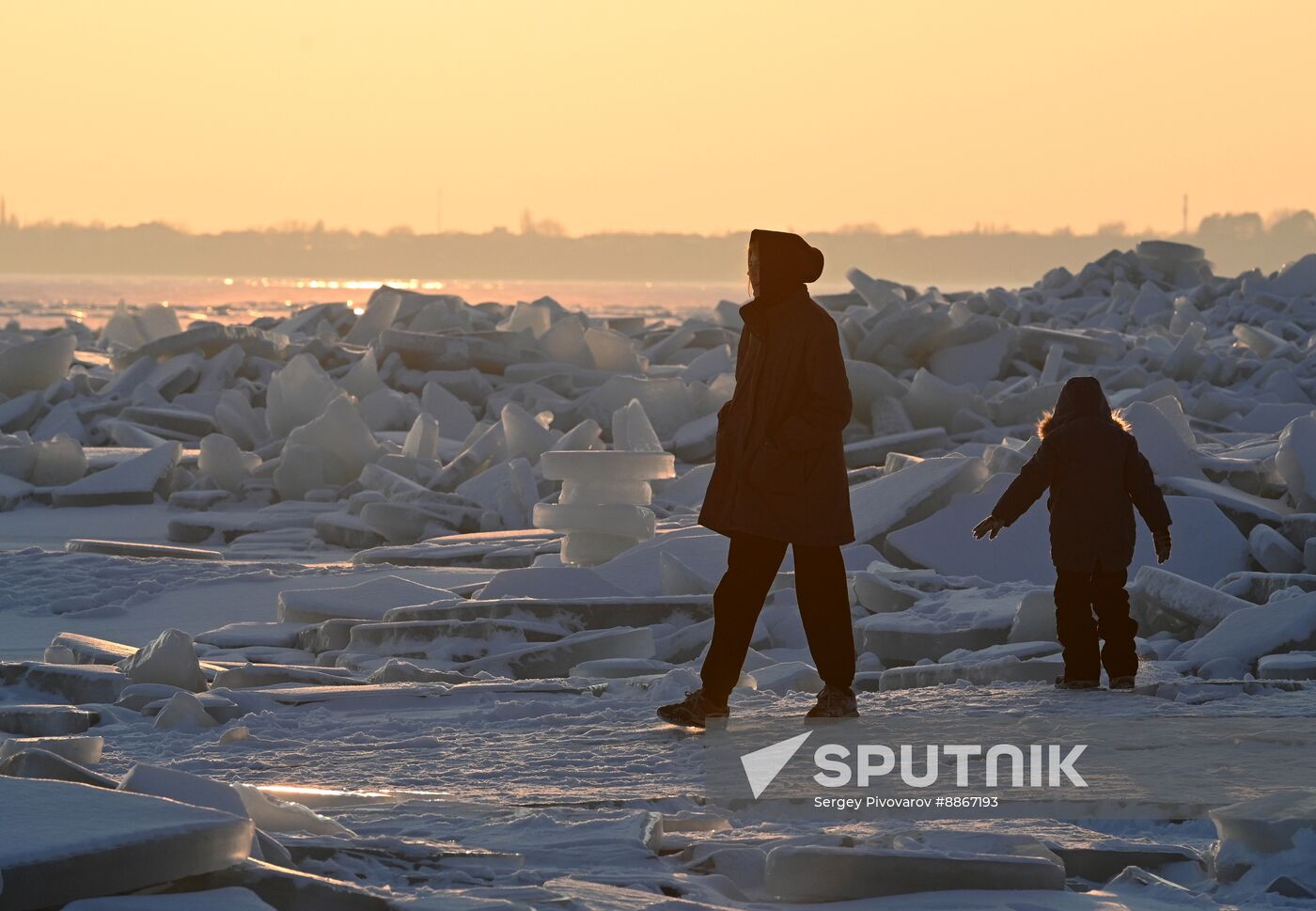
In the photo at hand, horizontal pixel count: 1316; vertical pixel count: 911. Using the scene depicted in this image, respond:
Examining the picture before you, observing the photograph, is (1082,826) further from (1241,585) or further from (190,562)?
(190,562)

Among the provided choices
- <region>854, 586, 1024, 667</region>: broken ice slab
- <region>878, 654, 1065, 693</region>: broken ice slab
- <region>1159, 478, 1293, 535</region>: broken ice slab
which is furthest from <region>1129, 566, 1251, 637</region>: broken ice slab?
<region>1159, 478, 1293, 535</region>: broken ice slab

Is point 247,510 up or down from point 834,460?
down

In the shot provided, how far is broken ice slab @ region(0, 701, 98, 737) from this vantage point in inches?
193

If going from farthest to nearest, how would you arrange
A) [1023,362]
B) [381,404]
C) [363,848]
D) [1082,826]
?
[1023,362] → [381,404] → [1082,826] → [363,848]

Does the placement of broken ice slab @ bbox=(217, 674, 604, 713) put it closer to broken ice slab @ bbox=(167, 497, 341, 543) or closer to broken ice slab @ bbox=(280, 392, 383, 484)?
broken ice slab @ bbox=(167, 497, 341, 543)

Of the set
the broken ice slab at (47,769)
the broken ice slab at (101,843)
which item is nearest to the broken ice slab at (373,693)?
the broken ice slab at (47,769)

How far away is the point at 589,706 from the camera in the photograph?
5.18 metres

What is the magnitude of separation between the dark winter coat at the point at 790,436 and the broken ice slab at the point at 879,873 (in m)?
1.43

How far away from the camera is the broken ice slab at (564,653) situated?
20.3 feet

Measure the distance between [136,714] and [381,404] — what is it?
10.7 metres

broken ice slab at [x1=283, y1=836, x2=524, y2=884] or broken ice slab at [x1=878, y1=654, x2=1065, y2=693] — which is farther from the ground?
broken ice slab at [x1=283, y1=836, x2=524, y2=884]

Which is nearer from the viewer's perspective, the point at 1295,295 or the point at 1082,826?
the point at 1082,826

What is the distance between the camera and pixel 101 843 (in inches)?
109

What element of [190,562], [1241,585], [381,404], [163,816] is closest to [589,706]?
[163,816]
